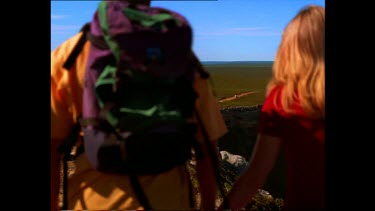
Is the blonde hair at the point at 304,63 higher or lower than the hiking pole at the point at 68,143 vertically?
higher

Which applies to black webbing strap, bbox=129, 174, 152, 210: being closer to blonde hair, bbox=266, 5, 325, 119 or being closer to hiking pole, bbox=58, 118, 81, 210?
hiking pole, bbox=58, 118, 81, 210

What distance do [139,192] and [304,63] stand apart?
1.07 meters

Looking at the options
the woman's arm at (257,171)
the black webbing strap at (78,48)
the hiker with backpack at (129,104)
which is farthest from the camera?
the woman's arm at (257,171)

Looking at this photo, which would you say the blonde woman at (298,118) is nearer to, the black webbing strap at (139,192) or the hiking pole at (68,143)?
the black webbing strap at (139,192)

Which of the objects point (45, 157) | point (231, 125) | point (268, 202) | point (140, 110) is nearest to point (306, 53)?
point (140, 110)

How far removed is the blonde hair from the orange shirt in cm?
39

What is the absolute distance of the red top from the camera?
2357 millimetres

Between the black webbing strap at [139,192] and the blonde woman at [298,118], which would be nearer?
the black webbing strap at [139,192]

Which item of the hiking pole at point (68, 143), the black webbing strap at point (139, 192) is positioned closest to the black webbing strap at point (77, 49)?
the hiking pole at point (68, 143)

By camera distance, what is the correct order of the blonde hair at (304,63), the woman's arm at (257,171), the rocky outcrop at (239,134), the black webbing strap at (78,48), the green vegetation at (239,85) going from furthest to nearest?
1. the rocky outcrop at (239,134)
2. the green vegetation at (239,85)
3. the woman's arm at (257,171)
4. the blonde hair at (304,63)
5. the black webbing strap at (78,48)

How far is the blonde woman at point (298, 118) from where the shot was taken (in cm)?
233

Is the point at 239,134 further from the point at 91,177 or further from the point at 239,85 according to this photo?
the point at 239,85

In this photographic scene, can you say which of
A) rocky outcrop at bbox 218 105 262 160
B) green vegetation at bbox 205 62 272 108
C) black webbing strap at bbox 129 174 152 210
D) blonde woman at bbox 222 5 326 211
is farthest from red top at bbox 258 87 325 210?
rocky outcrop at bbox 218 105 262 160

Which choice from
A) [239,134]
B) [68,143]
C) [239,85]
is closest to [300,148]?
[68,143]
